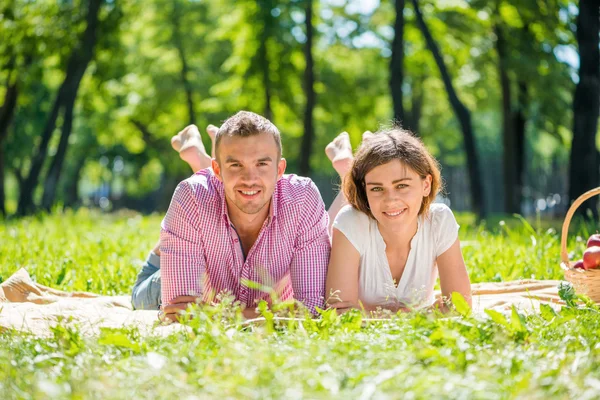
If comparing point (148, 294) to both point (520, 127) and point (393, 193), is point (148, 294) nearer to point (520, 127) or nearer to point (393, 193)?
point (393, 193)

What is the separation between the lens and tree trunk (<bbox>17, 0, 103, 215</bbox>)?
13.2 m

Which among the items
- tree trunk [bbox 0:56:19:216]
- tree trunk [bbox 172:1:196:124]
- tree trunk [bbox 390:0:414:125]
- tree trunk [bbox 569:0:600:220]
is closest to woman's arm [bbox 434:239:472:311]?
tree trunk [bbox 569:0:600:220]

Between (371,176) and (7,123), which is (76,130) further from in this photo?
(371,176)

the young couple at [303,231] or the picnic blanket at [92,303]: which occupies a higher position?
the young couple at [303,231]

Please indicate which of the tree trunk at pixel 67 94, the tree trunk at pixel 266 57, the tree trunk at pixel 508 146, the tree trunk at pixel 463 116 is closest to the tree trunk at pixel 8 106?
the tree trunk at pixel 67 94

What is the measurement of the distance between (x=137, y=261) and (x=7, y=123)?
40.9 feet

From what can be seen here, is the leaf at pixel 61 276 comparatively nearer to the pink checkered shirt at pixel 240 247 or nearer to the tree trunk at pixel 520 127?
the pink checkered shirt at pixel 240 247

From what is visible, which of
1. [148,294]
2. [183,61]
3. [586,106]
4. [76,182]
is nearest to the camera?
[148,294]

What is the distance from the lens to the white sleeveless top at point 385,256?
423cm

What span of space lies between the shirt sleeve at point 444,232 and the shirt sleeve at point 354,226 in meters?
0.43

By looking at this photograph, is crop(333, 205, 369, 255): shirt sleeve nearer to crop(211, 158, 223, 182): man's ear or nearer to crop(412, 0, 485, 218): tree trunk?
crop(211, 158, 223, 182): man's ear

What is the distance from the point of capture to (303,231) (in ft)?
13.9

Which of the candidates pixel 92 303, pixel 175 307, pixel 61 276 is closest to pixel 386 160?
pixel 175 307

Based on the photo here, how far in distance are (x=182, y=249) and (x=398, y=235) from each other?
4.14 feet
